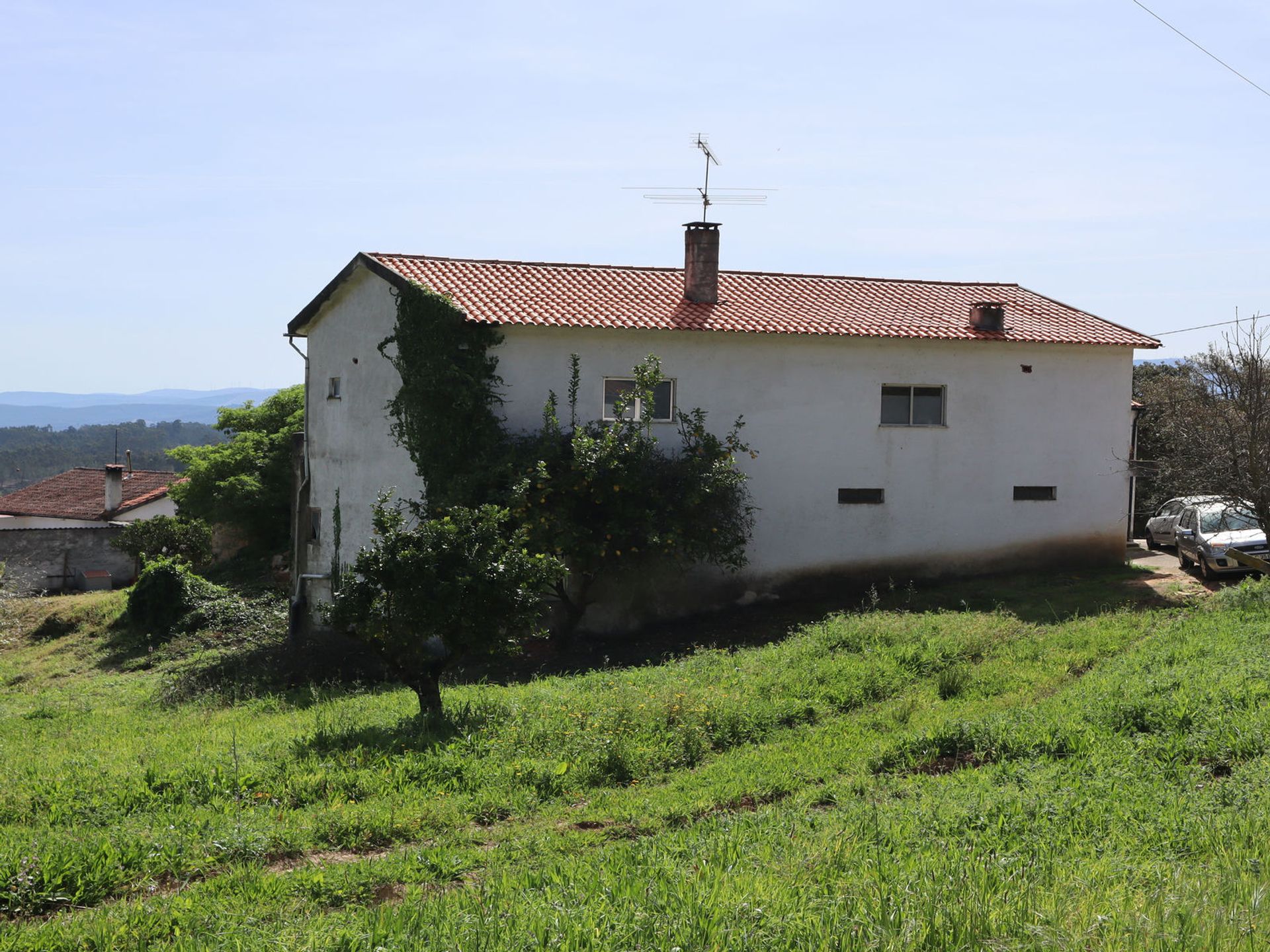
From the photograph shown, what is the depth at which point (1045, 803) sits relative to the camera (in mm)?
7078

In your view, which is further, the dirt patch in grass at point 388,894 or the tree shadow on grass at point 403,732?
the tree shadow on grass at point 403,732

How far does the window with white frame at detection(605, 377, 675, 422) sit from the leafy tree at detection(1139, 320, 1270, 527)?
8.66m

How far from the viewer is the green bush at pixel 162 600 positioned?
83.1 ft

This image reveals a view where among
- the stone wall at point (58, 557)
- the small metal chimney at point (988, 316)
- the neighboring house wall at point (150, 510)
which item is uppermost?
the small metal chimney at point (988, 316)

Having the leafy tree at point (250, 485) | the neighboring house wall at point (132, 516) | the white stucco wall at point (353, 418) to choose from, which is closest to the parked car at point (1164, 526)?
the white stucco wall at point (353, 418)

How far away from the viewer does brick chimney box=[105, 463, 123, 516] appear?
47.4m

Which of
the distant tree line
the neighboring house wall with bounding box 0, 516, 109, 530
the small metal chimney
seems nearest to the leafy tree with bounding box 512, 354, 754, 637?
the small metal chimney

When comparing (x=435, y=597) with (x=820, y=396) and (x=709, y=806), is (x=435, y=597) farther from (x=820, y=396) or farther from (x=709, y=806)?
(x=820, y=396)

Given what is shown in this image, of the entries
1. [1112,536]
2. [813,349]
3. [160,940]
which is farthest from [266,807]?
[1112,536]

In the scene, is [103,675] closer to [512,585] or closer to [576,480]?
[576,480]

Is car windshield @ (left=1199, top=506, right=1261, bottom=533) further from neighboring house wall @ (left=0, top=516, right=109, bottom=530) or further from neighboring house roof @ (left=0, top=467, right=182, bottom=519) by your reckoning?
neighboring house wall @ (left=0, top=516, right=109, bottom=530)

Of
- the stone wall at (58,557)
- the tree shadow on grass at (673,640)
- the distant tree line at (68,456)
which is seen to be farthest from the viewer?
the distant tree line at (68,456)

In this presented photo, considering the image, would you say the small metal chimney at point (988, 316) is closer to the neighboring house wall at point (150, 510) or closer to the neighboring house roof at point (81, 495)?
the neighboring house wall at point (150, 510)

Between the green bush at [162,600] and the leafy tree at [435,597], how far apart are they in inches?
577
